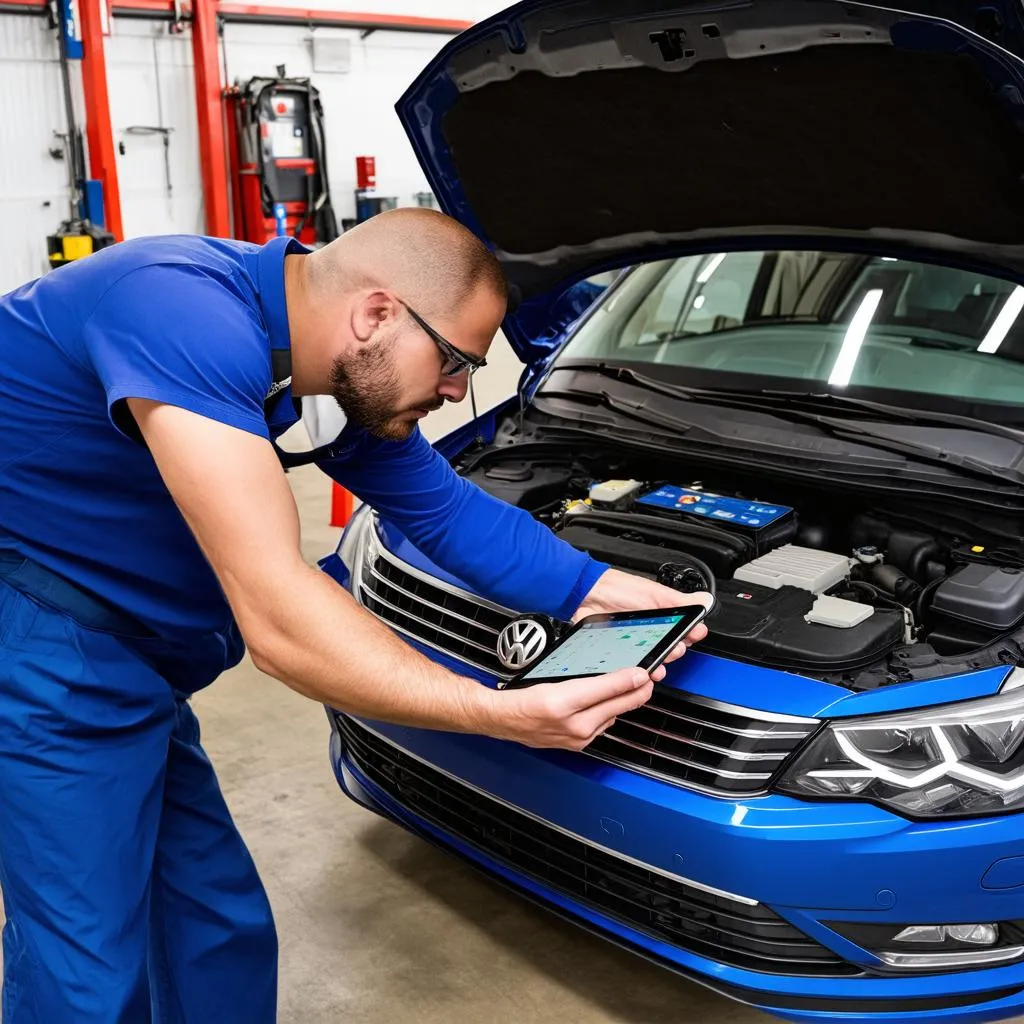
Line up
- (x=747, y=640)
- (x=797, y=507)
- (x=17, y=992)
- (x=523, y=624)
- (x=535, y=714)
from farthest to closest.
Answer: (x=797, y=507) → (x=523, y=624) → (x=747, y=640) → (x=17, y=992) → (x=535, y=714)

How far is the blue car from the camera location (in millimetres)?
1700

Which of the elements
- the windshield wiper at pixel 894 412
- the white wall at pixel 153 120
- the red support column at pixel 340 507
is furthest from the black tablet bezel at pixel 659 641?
the white wall at pixel 153 120

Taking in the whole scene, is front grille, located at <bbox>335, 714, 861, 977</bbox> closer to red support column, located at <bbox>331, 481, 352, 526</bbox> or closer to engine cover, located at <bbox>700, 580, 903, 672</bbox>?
engine cover, located at <bbox>700, 580, 903, 672</bbox>

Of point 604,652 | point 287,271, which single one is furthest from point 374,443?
point 604,652

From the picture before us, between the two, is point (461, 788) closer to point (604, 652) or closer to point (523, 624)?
point (523, 624)

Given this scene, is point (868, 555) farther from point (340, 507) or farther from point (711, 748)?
point (340, 507)

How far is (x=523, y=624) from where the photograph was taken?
6.65 feet

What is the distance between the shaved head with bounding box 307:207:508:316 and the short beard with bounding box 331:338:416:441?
81mm

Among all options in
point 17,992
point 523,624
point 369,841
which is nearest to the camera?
point 17,992

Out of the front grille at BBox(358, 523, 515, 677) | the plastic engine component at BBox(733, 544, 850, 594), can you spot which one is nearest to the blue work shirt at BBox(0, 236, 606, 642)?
the front grille at BBox(358, 523, 515, 677)

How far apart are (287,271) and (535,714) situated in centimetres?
70

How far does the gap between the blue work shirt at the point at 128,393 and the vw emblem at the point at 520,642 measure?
1.43 ft

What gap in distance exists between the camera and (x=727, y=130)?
7.16 ft

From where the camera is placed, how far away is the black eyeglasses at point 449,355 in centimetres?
153
